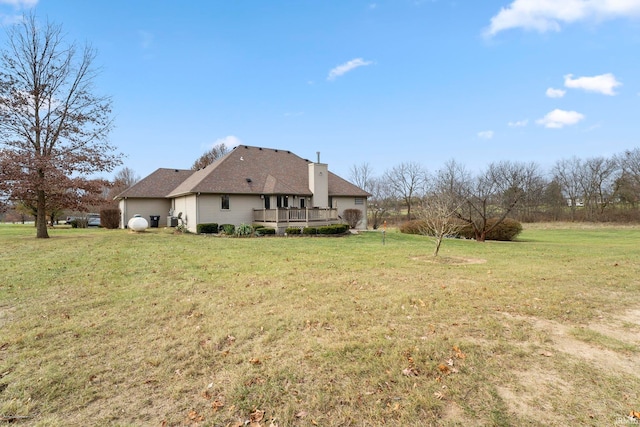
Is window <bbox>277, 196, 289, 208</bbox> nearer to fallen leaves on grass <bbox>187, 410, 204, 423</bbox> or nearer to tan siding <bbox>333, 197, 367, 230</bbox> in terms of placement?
tan siding <bbox>333, 197, 367, 230</bbox>

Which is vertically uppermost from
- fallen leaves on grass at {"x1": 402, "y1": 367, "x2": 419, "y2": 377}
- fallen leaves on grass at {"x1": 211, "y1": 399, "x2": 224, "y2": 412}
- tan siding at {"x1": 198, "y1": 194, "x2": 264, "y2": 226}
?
tan siding at {"x1": 198, "y1": 194, "x2": 264, "y2": 226}

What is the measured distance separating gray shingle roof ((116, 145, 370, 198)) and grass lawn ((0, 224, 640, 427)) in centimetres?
1385

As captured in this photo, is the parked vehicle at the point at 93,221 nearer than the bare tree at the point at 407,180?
Yes

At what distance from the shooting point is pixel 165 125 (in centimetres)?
2141

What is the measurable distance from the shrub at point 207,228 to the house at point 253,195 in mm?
→ 789

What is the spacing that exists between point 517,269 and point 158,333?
9205mm

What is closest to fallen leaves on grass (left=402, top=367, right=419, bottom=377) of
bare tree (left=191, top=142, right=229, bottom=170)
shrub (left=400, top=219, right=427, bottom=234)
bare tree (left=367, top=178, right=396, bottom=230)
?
shrub (left=400, top=219, right=427, bottom=234)

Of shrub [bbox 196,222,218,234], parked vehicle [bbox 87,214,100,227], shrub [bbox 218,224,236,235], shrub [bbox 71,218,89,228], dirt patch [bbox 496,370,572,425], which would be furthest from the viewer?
parked vehicle [bbox 87,214,100,227]

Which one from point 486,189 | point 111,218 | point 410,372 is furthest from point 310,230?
point 111,218

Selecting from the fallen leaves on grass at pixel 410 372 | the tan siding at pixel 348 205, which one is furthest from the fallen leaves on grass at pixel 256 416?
the tan siding at pixel 348 205

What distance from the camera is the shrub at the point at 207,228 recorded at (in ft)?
64.3

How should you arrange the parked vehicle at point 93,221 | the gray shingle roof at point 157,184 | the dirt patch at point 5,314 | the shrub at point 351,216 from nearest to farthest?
the dirt patch at point 5,314, the shrub at point 351,216, the gray shingle roof at point 157,184, the parked vehicle at point 93,221

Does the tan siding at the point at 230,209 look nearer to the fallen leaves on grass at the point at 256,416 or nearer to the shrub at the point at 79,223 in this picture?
the fallen leaves on grass at the point at 256,416

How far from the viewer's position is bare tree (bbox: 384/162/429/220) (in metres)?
44.1
